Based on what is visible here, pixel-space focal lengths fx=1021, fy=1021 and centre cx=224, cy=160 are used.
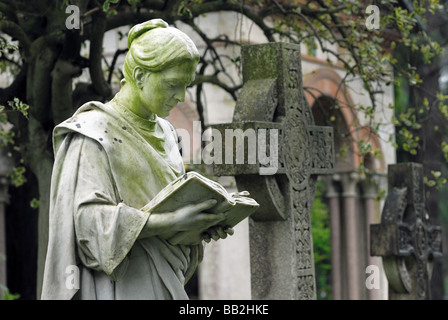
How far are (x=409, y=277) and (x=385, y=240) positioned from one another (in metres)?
0.67

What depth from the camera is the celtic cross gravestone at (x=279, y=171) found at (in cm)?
750

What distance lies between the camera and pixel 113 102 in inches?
154

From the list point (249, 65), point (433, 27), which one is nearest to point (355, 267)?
point (433, 27)

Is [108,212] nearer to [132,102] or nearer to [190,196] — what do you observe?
[190,196]

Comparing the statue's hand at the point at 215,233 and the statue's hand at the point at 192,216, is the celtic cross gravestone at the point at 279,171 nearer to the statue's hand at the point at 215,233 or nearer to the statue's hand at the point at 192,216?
the statue's hand at the point at 215,233

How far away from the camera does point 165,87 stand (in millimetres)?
3754

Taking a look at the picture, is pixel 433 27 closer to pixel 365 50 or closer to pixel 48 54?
A: pixel 365 50

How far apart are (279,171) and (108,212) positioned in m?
4.05

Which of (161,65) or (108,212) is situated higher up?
(161,65)

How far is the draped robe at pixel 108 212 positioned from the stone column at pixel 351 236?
16647 mm

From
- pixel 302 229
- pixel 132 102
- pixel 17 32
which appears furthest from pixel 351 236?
pixel 132 102

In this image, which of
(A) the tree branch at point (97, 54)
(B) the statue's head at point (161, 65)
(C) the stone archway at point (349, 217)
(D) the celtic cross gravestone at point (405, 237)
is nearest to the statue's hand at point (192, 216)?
(B) the statue's head at point (161, 65)

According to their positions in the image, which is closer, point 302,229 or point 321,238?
point 302,229
